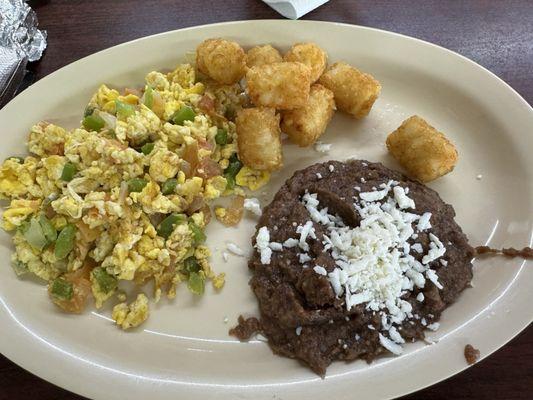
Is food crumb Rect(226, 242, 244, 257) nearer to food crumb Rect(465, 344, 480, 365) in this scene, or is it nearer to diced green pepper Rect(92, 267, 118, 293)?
diced green pepper Rect(92, 267, 118, 293)

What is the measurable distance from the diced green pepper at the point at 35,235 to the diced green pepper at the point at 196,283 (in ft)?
1.77

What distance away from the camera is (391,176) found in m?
2.09

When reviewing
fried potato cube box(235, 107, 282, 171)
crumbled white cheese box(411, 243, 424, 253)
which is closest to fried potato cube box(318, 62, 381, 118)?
fried potato cube box(235, 107, 282, 171)

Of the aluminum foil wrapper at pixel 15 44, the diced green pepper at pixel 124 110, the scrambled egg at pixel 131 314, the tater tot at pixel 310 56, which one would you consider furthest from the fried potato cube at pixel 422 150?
the aluminum foil wrapper at pixel 15 44

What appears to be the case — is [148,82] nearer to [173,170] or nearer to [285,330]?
[173,170]

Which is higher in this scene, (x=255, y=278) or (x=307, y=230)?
(x=307, y=230)

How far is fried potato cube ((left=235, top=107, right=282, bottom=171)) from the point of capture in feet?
6.88

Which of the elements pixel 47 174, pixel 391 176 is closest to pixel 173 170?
pixel 47 174

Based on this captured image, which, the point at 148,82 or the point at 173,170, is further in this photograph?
the point at 148,82

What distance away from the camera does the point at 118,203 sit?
190 cm

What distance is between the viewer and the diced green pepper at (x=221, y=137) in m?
2.19

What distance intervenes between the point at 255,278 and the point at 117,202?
1.86 feet

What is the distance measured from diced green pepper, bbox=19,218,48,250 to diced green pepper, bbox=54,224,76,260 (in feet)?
0.19

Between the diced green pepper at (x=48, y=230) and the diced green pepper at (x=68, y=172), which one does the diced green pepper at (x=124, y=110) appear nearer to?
the diced green pepper at (x=68, y=172)
